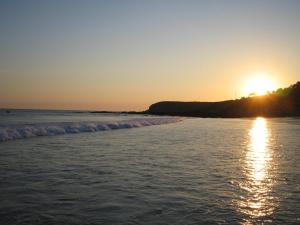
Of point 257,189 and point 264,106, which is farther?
point 264,106

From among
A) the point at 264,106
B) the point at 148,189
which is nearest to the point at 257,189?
the point at 148,189

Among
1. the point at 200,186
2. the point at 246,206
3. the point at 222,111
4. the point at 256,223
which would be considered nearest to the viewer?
the point at 256,223

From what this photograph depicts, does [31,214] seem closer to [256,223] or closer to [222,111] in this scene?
[256,223]

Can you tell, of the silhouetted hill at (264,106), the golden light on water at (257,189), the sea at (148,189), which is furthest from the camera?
the silhouetted hill at (264,106)

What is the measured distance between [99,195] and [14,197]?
6.30 ft

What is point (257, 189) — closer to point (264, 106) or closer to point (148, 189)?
point (148, 189)

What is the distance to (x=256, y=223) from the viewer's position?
6539 millimetres

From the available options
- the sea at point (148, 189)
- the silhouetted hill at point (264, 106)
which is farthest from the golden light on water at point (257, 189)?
the silhouetted hill at point (264, 106)

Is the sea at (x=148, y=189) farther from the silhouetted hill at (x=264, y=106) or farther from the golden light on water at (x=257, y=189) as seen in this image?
the silhouetted hill at (x=264, y=106)

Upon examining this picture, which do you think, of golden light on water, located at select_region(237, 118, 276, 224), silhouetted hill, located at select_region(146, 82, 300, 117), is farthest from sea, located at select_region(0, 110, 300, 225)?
silhouetted hill, located at select_region(146, 82, 300, 117)

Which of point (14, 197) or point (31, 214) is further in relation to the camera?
point (14, 197)

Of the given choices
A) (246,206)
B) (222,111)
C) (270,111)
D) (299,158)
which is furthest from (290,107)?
(246,206)

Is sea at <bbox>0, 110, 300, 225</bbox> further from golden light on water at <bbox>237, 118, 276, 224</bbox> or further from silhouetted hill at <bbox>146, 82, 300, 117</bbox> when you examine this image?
silhouetted hill at <bbox>146, 82, 300, 117</bbox>

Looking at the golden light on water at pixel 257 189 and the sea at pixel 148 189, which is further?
the golden light on water at pixel 257 189
